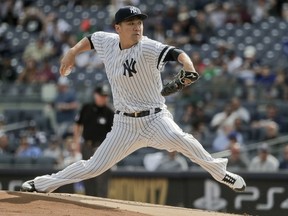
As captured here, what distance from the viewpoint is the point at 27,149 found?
14000mm

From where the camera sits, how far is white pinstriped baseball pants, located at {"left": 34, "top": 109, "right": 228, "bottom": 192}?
741 cm

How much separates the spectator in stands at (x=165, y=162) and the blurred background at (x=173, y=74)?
2 centimetres

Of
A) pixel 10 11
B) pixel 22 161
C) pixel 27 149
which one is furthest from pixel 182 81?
pixel 10 11

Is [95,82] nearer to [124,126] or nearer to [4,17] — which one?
[4,17]

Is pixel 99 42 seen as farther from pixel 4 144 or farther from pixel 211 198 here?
pixel 4 144

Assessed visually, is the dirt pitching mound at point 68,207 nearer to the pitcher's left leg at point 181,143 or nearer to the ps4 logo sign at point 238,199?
the pitcher's left leg at point 181,143

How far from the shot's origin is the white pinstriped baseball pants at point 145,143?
7.41m

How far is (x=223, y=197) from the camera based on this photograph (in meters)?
11.6

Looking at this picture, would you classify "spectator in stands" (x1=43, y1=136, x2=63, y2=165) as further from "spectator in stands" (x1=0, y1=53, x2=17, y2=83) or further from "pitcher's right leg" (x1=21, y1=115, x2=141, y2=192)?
"pitcher's right leg" (x1=21, y1=115, x2=141, y2=192)

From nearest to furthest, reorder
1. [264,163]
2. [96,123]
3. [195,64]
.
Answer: [96,123], [264,163], [195,64]

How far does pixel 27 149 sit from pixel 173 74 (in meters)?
3.03

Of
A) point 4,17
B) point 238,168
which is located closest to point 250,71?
point 238,168

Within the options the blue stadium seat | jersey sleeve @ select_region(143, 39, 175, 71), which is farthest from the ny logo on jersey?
the blue stadium seat

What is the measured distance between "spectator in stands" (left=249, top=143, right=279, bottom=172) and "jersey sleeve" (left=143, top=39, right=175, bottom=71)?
4.88 metres
